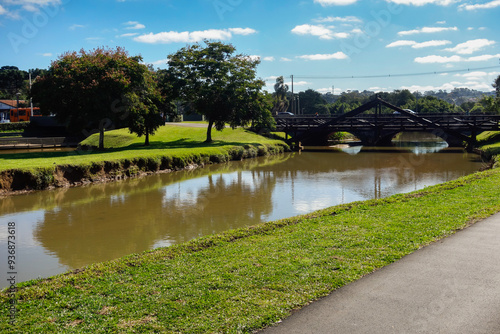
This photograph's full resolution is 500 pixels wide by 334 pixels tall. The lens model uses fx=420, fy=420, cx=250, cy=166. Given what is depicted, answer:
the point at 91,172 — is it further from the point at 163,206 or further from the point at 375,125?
the point at 375,125

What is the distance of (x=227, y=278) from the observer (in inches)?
303

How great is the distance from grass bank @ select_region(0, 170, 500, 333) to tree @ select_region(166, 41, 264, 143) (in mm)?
33404

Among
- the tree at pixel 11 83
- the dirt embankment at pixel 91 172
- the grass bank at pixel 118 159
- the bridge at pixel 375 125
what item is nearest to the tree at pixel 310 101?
the bridge at pixel 375 125

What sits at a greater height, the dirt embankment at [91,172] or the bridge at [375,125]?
the bridge at [375,125]

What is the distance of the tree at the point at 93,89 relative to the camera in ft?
109

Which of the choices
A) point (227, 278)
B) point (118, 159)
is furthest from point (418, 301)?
point (118, 159)

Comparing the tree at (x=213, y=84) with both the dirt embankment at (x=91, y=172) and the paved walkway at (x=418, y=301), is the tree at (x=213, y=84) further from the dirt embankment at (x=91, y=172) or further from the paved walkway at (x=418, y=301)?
the paved walkway at (x=418, y=301)

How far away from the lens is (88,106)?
1300 inches

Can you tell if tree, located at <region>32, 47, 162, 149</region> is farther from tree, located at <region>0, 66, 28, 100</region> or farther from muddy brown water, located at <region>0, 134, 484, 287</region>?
tree, located at <region>0, 66, 28, 100</region>

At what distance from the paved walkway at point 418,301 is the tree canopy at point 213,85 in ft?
122

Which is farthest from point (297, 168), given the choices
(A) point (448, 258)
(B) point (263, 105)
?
(A) point (448, 258)

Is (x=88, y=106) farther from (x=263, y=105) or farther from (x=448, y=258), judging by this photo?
(x=448, y=258)

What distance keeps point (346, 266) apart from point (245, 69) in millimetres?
40956

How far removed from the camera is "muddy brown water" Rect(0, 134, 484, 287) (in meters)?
12.7
